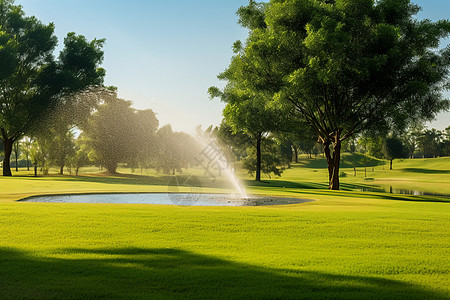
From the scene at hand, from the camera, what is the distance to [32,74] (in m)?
53.0

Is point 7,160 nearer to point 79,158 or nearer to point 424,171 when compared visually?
point 79,158

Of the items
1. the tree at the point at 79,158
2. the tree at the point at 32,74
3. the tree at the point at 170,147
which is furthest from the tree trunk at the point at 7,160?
the tree at the point at 170,147

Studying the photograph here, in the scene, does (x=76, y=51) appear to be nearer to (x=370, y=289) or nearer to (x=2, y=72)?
(x=2, y=72)

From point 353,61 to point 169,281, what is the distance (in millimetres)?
27619

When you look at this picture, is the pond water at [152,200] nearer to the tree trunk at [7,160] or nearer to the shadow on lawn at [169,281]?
the shadow on lawn at [169,281]

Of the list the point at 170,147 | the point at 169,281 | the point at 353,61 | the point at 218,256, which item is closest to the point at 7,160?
the point at 170,147

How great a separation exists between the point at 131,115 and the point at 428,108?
2006 inches

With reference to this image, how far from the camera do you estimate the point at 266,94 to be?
3300 centimetres

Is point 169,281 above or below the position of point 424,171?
above

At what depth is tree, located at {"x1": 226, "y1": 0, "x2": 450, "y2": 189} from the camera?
27812mm

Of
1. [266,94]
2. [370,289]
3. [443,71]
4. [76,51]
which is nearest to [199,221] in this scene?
[370,289]

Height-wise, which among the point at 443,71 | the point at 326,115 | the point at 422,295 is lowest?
the point at 422,295

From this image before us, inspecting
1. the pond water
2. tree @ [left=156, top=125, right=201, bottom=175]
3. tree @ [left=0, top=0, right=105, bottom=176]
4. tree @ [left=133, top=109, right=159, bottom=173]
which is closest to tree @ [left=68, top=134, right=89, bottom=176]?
tree @ [left=133, top=109, right=159, bottom=173]

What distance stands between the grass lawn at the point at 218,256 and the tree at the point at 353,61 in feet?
59.3
